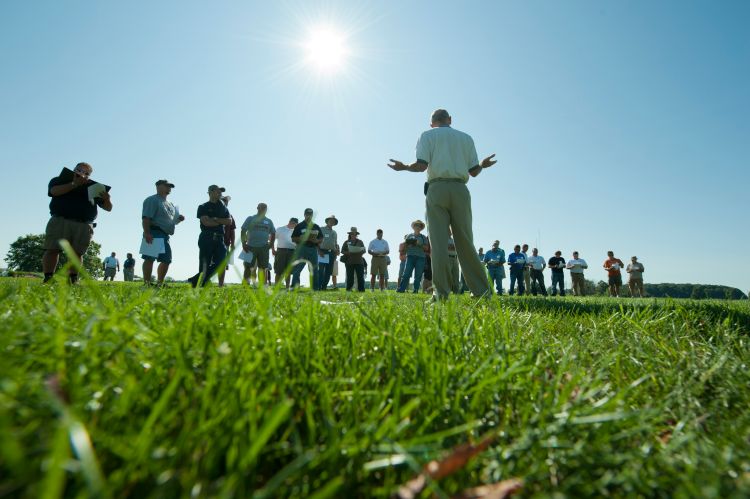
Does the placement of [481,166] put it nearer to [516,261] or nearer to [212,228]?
[212,228]

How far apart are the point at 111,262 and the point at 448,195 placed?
2953 cm

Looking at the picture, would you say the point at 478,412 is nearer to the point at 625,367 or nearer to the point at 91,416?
the point at 91,416

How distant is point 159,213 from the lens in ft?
26.9

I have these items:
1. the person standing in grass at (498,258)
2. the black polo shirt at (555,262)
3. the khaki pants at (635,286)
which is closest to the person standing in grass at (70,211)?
the person standing in grass at (498,258)

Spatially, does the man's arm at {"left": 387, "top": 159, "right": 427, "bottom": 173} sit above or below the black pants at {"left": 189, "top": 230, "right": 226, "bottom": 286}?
above

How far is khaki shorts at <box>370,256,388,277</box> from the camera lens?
54.1 feet

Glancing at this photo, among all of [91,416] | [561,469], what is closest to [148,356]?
[91,416]

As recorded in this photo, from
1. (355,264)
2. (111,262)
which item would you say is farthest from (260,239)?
(111,262)

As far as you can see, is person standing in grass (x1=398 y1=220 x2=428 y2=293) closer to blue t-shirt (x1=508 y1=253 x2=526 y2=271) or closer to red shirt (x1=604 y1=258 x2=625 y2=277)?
blue t-shirt (x1=508 y1=253 x2=526 y2=271)

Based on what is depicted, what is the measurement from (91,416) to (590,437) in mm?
1099

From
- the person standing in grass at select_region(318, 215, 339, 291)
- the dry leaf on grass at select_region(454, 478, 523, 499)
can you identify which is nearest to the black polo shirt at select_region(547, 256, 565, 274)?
the person standing in grass at select_region(318, 215, 339, 291)

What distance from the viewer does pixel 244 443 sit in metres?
0.81

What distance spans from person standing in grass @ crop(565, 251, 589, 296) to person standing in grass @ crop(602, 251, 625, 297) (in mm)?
993

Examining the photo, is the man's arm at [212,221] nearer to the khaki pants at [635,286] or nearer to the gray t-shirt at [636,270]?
the gray t-shirt at [636,270]
